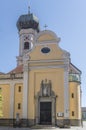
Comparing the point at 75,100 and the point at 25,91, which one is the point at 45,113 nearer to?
the point at 25,91

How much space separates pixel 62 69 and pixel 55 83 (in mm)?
2320

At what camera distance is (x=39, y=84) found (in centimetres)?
4425

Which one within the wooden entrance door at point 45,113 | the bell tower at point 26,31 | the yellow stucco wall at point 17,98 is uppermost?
the bell tower at point 26,31

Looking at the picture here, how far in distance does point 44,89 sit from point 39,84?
1158 mm

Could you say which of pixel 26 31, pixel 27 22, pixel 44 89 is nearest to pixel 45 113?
pixel 44 89

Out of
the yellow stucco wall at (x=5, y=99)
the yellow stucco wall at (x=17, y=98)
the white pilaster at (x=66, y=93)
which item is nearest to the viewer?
the white pilaster at (x=66, y=93)

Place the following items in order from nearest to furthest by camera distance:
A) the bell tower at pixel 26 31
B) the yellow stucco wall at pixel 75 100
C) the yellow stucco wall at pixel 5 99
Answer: the yellow stucco wall at pixel 75 100 → the yellow stucco wall at pixel 5 99 → the bell tower at pixel 26 31

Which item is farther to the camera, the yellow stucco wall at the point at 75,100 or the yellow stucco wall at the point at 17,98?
the yellow stucco wall at the point at 17,98

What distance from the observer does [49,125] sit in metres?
41.4

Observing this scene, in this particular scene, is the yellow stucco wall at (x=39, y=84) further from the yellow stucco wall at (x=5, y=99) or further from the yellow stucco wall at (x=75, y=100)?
the yellow stucco wall at (x=5, y=99)

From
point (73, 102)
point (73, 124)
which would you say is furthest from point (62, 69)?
point (73, 124)

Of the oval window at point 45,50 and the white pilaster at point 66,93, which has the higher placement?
the oval window at point 45,50

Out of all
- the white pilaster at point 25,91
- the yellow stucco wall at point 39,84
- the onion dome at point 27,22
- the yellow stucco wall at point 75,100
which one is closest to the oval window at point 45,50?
the white pilaster at point 25,91

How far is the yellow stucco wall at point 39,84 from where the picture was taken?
42.8m
